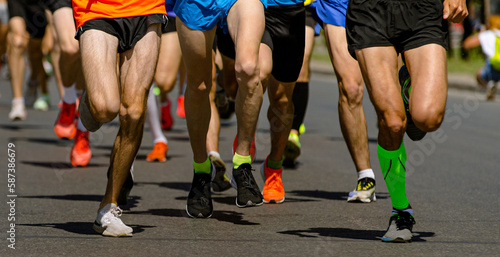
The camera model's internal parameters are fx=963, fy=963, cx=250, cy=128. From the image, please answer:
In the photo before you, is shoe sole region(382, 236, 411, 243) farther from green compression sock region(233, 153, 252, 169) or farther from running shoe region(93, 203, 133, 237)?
running shoe region(93, 203, 133, 237)

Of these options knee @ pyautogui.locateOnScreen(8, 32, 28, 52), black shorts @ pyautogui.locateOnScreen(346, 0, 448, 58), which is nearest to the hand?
black shorts @ pyautogui.locateOnScreen(346, 0, 448, 58)

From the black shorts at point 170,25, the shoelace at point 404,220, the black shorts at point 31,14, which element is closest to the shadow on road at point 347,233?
the shoelace at point 404,220

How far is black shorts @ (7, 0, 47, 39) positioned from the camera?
37.7 feet

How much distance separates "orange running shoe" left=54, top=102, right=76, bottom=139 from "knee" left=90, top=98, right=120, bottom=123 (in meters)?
3.51

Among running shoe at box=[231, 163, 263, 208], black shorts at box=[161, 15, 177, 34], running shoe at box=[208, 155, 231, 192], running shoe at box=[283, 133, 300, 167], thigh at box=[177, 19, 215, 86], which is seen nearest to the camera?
running shoe at box=[231, 163, 263, 208]

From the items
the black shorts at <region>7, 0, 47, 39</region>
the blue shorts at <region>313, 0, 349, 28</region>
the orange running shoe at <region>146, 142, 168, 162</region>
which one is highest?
the black shorts at <region>7, 0, 47, 39</region>

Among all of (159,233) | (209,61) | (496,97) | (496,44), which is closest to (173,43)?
(209,61)

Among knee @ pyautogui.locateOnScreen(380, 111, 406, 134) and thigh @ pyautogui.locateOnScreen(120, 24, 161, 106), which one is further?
thigh @ pyautogui.locateOnScreen(120, 24, 161, 106)

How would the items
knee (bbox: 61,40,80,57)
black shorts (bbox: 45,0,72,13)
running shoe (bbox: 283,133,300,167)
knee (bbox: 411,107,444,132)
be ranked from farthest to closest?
running shoe (bbox: 283,133,300,167), knee (bbox: 61,40,80,57), black shorts (bbox: 45,0,72,13), knee (bbox: 411,107,444,132)

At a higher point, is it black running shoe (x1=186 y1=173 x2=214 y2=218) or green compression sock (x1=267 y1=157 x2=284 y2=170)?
green compression sock (x1=267 y1=157 x2=284 y2=170)

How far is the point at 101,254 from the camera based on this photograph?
16.0 feet

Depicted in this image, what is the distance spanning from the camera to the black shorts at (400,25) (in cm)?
514

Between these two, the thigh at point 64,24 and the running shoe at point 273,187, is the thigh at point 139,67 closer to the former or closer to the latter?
the running shoe at point 273,187

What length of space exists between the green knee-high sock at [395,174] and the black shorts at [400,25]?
572mm
